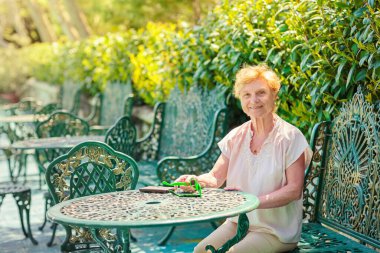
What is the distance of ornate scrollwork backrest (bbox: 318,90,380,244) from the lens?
14.1ft

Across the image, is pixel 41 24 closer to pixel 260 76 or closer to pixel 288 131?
pixel 260 76

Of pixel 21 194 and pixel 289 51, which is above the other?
pixel 289 51

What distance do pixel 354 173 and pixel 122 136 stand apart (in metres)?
2.74

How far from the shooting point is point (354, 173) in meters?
4.53

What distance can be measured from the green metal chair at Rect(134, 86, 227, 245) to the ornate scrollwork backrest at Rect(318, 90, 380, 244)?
6.30ft

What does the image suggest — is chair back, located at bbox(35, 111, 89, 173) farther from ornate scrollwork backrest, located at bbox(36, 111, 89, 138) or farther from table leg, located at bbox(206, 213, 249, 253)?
table leg, located at bbox(206, 213, 249, 253)

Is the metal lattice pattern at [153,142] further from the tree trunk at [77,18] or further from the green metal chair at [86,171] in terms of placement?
the tree trunk at [77,18]

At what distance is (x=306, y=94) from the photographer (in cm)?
544

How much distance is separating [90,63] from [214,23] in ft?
22.9

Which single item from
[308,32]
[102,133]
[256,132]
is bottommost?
[102,133]

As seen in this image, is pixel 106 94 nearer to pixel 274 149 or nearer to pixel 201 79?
pixel 201 79

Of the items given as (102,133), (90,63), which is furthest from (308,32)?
(90,63)

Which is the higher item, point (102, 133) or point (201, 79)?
point (201, 79)

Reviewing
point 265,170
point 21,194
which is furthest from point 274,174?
point 21,194
